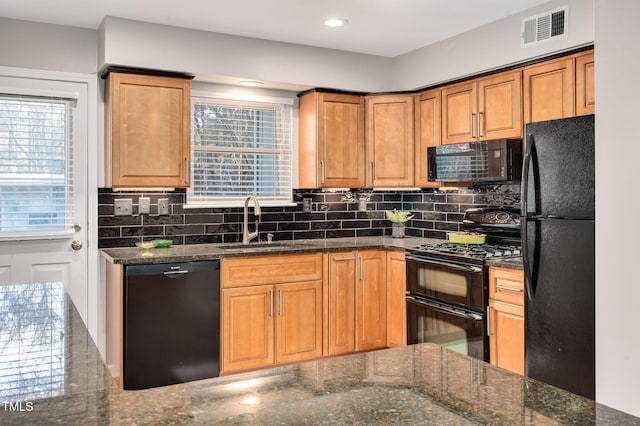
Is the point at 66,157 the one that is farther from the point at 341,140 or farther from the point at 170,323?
the point at 341,140

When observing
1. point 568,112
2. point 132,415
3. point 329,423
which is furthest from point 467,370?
point 568,112

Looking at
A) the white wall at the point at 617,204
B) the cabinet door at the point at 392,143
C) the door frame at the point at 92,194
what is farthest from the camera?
the cabinet door at the point at 392,143

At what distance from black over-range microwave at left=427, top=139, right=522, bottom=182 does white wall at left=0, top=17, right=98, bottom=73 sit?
2580mm

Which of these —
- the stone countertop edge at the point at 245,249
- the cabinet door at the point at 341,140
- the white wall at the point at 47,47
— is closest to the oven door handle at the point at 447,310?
the stone countertop edge at the point at 245,249

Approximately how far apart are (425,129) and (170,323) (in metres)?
2.45

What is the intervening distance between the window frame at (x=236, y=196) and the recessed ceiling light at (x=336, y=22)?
→ 3.15 ft

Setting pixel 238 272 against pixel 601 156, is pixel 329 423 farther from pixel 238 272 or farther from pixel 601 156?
pixel 238 272

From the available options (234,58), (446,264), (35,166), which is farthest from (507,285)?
(35,166)

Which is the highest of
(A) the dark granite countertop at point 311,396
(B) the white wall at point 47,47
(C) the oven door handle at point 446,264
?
(B) the white wall at point 47,47

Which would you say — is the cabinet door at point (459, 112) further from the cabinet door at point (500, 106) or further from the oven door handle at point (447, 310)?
the oven door handle at point (447, 310)

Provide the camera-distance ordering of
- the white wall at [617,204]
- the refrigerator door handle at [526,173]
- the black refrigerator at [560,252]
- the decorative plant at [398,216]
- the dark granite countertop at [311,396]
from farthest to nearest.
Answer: the decorative plant at [398,216]
the refrigerator door handle at [526,173]
the black refrigerator at [560,252]
the white wall at [617,204]
the dark granite countertop at [311,396]

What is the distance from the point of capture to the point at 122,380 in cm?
345

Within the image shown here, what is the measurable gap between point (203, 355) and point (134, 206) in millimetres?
1219

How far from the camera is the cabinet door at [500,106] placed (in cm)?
373
